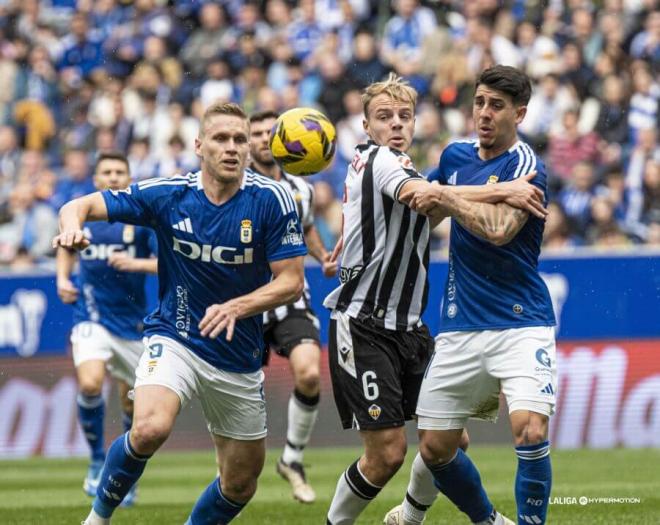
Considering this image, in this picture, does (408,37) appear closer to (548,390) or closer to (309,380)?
(309,380)

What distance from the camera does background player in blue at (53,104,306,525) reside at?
7203 mm

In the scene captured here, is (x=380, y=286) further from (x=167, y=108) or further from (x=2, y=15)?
(x=2, y=15)

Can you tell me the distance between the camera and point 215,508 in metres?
7.30

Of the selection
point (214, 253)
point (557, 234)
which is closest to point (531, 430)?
point (214, 253)

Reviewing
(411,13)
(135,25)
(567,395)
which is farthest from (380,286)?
(135,25)

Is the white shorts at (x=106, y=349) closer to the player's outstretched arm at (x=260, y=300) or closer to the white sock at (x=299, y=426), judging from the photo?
the white sock at (x=299, y=426)

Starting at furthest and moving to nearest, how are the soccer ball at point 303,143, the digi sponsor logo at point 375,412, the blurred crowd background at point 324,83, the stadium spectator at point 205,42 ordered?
the stadium spectator at point 205,42 → the blurred crowd background at point 324,83 → the soccer ball at point 303,143 → the digi sponsor logo at point 375,412

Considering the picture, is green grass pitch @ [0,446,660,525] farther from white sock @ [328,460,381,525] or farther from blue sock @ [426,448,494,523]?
white sock @ [328,460,381,525]

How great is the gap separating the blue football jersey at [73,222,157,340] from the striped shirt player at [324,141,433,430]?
3.80 meters

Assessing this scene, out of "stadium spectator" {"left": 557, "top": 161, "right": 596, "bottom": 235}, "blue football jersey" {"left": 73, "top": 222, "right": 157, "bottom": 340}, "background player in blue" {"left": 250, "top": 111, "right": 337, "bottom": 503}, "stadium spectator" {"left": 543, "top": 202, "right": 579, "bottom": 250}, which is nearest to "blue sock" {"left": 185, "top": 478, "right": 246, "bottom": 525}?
"background player in blue" {"left": 250, "top": 111, "right": 337, "bottom": 503}

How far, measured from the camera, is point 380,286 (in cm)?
738

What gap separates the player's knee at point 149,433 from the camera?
6.83m

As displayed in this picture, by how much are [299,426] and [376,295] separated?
3.26 metres

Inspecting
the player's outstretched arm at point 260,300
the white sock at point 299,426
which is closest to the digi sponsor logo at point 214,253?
the player's outstretched arm at point 260,300
